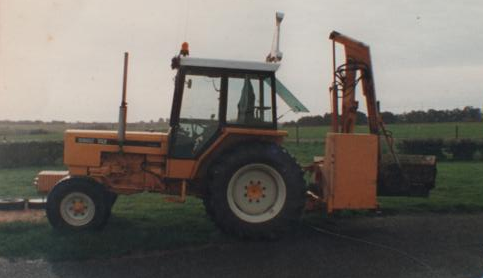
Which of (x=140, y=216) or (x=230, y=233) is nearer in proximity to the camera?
(x=230, y=233)

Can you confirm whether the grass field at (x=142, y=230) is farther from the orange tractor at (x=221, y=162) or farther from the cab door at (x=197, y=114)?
the cab door at (x=197, y=114)

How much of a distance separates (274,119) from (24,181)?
32.6 ft

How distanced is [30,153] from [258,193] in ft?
52.5

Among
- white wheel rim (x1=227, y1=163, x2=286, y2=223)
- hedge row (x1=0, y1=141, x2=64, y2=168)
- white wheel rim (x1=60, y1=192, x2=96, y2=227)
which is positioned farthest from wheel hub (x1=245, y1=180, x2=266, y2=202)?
hedge row (x1=0, y1=141, x2=64, y2=168)

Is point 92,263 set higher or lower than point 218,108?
lower

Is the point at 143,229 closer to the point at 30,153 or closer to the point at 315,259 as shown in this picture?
the point at 315,259

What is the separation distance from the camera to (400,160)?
9742mm

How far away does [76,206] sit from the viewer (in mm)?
8633

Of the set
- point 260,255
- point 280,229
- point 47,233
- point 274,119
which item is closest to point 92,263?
point 47,233

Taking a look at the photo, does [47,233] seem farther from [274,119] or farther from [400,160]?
[400,160]

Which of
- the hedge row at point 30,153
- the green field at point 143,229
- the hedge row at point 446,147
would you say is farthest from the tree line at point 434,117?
the green field at point 143,229

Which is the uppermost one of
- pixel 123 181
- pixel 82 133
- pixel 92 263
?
pixel 82 133

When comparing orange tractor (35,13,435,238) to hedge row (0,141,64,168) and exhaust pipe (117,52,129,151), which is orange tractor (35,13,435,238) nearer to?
exhaust pipe (117,52,129,151)

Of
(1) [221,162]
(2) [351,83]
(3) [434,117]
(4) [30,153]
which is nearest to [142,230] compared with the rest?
(1) [221,162]
